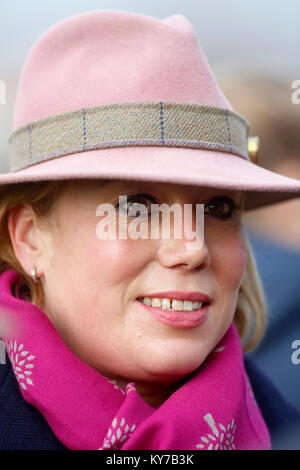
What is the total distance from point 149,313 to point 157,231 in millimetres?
201

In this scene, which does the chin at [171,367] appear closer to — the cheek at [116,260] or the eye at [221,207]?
the cheek at [116,260]

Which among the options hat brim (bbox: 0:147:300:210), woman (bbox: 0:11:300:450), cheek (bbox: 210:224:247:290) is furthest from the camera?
cheek (bbox: 210:224:247:290)

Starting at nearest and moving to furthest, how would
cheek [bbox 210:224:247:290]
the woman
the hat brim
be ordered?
the hat brim < the woman < cheek [bbox 210:224:247:290]

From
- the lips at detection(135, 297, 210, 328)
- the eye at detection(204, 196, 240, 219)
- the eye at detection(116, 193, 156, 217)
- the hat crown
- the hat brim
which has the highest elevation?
the hat crown

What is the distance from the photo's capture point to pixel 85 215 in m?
1.33

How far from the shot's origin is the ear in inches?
57.6

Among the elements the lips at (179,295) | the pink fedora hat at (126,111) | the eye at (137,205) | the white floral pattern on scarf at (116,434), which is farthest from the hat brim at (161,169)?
the white floral pattern on scarf at (116,434)

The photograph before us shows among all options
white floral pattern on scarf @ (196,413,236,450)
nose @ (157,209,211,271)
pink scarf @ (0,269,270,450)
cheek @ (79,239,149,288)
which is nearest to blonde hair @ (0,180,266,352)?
pink scarf @ (0,269,270,450)

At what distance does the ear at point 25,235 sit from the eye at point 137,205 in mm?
286

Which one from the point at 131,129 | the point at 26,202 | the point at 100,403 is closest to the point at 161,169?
the point at 131,129

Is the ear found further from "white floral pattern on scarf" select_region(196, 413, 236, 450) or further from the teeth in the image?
"white floral pattern on scarf" select_region(196, 413, 236, 450)

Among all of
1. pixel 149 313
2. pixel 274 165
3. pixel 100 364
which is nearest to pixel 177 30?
pixel 149 313

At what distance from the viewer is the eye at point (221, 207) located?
1.43m

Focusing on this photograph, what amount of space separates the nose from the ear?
0.38 m
